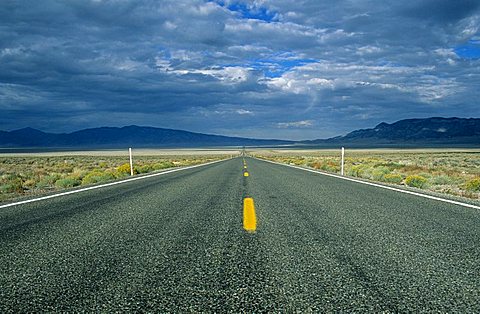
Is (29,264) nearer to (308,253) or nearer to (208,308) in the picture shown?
(208,308)

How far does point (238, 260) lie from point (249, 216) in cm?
206

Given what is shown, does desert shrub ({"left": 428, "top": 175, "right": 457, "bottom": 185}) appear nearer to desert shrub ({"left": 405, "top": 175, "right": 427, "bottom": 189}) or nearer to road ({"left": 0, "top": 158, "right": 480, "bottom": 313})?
desert shrub ({"left": 405, "top": 175, "right": 427, "bottom": 189})

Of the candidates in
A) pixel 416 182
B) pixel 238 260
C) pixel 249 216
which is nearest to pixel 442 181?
pixel 416 182

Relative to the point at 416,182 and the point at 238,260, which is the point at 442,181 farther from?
the point at 238,260

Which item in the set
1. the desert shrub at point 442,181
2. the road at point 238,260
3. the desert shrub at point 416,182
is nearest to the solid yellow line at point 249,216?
the road at point 238,260

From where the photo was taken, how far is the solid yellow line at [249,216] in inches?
173

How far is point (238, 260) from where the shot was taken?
306 cm

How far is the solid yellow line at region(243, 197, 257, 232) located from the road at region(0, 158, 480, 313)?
0.11m

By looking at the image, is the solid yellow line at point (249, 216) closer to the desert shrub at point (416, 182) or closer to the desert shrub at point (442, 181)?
the desert shrub at point (416, 182)

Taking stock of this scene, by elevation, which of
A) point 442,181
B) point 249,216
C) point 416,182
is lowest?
point 442,181

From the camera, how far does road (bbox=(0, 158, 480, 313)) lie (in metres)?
2.26

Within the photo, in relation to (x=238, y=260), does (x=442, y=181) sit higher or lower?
lower

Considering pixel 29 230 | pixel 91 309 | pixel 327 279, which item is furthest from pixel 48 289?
pixel 29 230

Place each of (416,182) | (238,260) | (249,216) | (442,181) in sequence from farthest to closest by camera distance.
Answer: (442,181) → (416,182) → (249,216) → (238,260)
